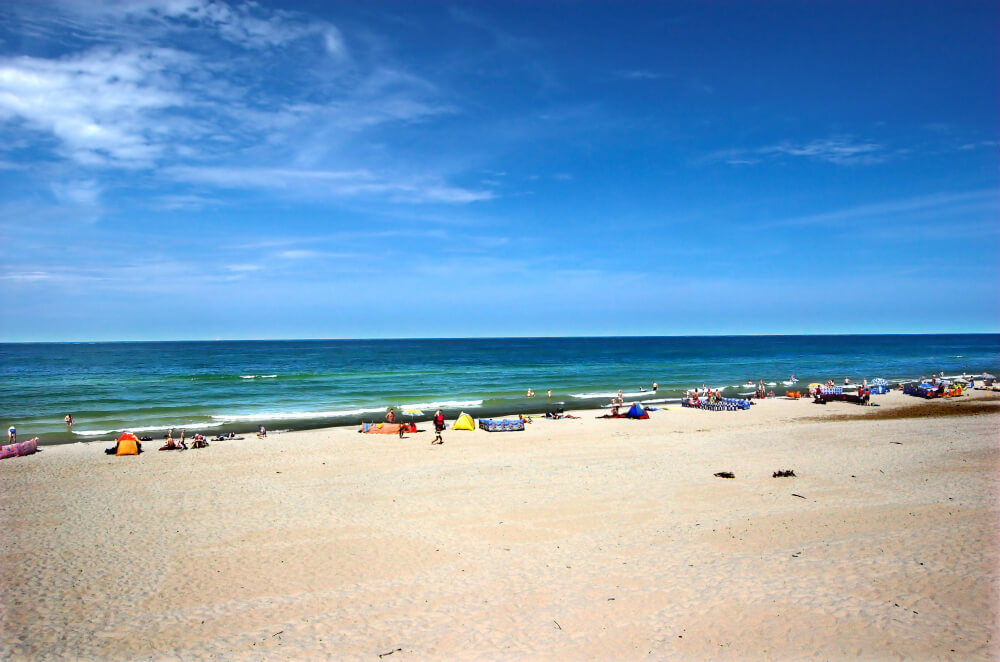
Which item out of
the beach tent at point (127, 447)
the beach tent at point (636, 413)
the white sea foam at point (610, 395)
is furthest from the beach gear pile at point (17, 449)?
the white sea foam at point (610, 395)

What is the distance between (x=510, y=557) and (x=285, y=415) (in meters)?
26.8

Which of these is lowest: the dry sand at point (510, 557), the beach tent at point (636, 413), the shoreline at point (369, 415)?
the shoreline at point (369, 415)

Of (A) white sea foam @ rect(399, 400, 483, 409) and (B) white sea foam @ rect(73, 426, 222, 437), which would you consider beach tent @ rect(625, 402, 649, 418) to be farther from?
(B) white sea foam @ rect(73, 426, 222, 437)

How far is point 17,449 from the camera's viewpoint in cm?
2131

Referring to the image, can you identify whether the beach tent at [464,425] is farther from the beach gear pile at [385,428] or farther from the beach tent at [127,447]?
the beach tent at [127,447]

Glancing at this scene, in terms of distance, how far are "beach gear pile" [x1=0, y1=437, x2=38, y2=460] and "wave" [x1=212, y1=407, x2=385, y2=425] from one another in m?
9.63

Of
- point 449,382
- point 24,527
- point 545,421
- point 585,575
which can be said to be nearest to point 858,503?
point 585,575

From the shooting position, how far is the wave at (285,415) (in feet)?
106

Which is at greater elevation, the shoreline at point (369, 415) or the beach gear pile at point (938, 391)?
the beach gear pile at point (938, 391)

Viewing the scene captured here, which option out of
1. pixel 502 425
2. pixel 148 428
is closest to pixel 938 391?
pixel 502 425

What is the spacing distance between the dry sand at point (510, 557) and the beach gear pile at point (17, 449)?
1.51 meters

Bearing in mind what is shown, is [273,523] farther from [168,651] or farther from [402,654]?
[402,654]

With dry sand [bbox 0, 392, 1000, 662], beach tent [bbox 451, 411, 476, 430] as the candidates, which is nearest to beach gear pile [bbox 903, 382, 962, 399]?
dry sand [bbox 0, 392, 1000, 662]

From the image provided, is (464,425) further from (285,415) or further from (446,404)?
(285,415)
